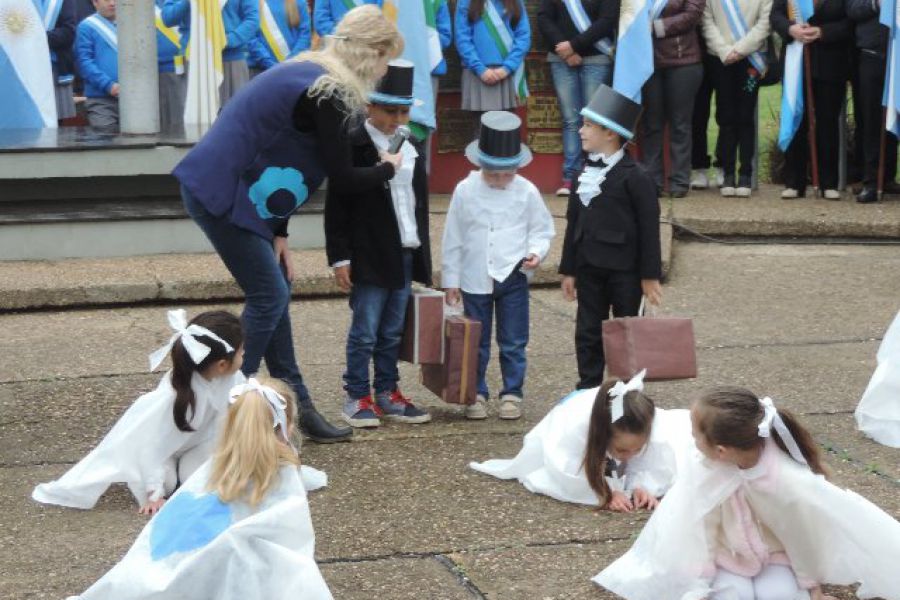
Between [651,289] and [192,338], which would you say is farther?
[651,289]

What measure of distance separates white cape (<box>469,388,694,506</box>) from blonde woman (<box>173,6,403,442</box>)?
1134mm

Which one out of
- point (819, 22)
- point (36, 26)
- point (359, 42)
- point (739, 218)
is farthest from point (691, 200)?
point (359, 42)

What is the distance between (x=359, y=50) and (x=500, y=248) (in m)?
1.21

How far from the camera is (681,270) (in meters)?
9.51

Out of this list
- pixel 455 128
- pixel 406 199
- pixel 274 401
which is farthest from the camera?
pixel 455 128

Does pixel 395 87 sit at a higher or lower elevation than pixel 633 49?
lower

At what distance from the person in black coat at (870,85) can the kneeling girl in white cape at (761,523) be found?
685 centimetres

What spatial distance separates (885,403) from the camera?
6.24 m

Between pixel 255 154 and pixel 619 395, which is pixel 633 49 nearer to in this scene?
pixel 255 154

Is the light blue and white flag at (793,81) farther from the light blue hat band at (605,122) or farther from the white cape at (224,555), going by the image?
the white cape at (224,555)

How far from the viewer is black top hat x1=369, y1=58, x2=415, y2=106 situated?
6.14 metres

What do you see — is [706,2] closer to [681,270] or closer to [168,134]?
[681,270]

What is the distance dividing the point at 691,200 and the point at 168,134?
375 centimetres

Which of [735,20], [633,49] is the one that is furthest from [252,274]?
[735,20]
